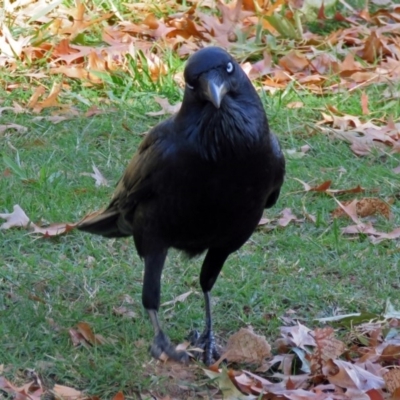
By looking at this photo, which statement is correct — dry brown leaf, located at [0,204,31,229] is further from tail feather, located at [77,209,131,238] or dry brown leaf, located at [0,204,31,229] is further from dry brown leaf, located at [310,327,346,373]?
dry brown leaf, located at [310,327,346,373]

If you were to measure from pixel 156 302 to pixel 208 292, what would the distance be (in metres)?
0.36

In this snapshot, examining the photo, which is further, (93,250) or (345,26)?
(345,26)

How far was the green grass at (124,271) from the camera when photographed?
4.51m

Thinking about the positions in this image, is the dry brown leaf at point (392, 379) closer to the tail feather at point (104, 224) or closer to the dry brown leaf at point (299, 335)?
the dry brown leaf at point (299, 335)

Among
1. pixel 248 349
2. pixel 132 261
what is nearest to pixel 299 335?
pixel 248 349

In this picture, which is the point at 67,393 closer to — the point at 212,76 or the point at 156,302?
the point at 156,302

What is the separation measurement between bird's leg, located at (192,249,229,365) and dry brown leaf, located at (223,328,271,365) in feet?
0.26

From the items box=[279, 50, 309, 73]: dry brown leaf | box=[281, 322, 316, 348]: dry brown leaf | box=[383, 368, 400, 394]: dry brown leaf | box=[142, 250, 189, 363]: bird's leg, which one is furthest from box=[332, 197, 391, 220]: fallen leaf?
box=[279, 50, 309, 73]: dry brown leaf

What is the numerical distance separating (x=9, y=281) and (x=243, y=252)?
1.33 meters

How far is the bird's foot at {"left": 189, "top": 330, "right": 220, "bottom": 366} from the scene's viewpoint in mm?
4578

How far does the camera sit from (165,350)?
449 cm

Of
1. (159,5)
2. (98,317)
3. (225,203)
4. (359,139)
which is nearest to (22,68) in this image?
(159,5)

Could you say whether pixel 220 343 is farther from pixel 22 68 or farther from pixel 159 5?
pixel 159 5

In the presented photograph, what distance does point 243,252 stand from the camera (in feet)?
18.4
